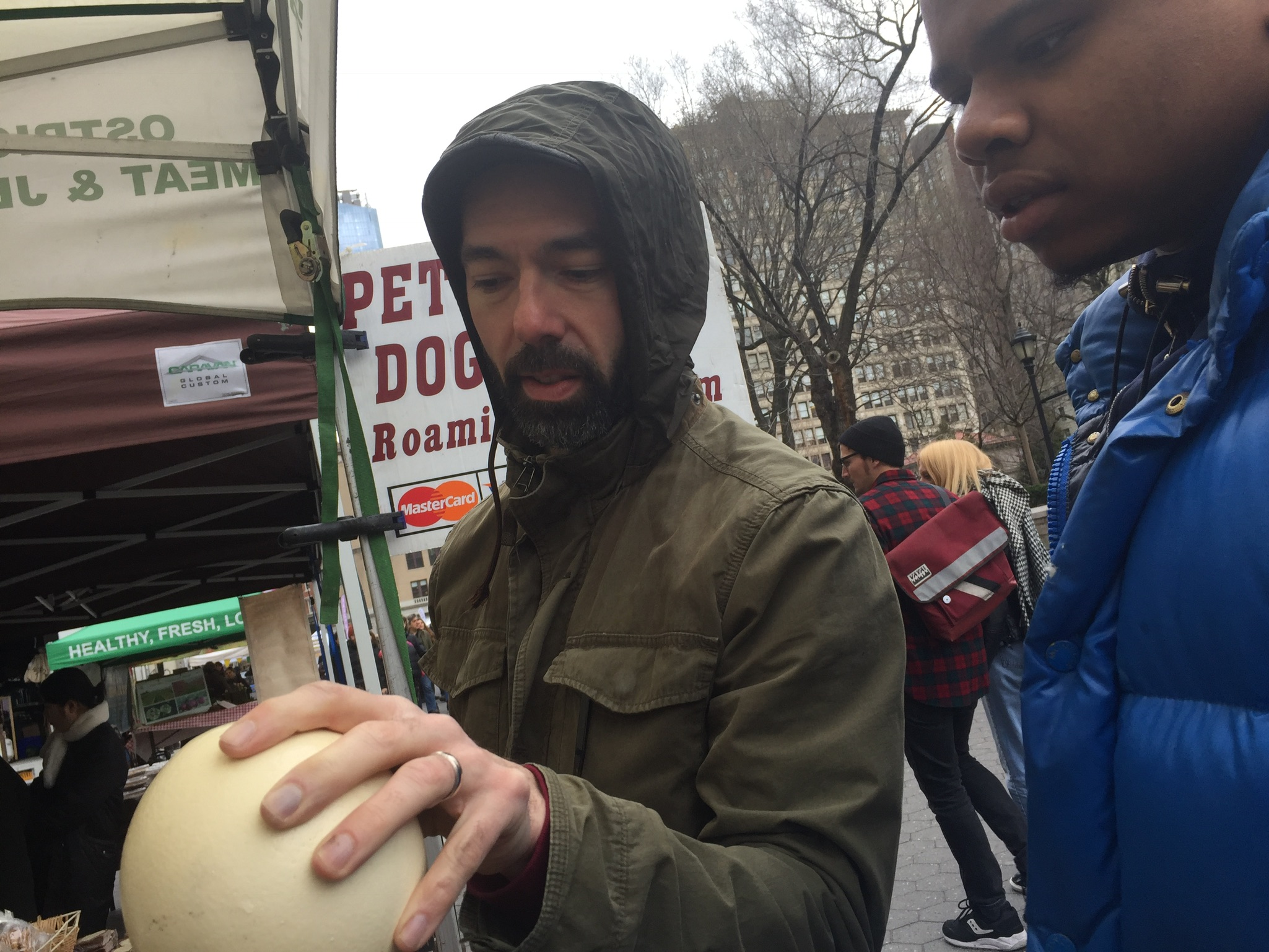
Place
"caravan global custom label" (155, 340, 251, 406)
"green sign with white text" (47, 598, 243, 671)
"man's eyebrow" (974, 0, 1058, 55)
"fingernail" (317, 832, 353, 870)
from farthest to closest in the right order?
"green sign with white text" (47, 598, 243, 671), "caravan global custom label" (155, 340, 251, 406), "man's eyebrow" (974, 0, 1058, 55), "fingernail" (317, 832, 353, 870)

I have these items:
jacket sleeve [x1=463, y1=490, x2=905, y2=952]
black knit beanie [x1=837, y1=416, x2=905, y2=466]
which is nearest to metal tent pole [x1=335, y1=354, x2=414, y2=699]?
jacket sleeve [x1=463, y1=490, x2=905, y2=952]

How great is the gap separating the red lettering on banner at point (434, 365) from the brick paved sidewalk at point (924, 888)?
111 inches

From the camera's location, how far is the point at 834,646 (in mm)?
1219

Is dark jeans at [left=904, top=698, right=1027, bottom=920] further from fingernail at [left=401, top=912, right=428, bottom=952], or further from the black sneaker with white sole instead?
fingernail at [left=401, top=912, right=428, bottom=952]

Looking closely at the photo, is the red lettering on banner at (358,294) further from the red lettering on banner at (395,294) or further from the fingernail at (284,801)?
the fingernail at (284,801)

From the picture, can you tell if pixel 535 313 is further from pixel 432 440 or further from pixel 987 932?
pixel 987 932

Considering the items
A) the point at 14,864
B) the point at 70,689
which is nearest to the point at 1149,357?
the point at 14,864

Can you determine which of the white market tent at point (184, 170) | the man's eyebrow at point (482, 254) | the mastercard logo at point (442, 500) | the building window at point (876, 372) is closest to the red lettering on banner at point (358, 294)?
the mastercard logo at point (442, 500)

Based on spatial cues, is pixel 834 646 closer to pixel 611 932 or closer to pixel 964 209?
pixel 611 932

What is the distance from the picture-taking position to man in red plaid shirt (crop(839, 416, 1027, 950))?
394cm

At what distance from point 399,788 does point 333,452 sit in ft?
4.31

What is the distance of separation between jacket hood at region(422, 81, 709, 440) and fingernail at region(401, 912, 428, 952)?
941 mm

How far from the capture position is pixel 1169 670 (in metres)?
0.95

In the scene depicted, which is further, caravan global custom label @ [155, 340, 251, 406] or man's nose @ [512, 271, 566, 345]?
caravan global custom label @ [155, 340, 251, 406]
